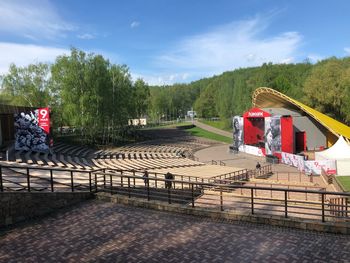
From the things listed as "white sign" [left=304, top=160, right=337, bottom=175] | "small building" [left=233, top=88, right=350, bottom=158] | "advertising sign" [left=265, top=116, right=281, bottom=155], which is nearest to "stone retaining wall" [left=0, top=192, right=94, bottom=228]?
"white sign" [left=304, top=160, right=337, bottom=175]

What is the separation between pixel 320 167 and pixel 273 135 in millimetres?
11683

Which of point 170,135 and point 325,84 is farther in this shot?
point 170,135

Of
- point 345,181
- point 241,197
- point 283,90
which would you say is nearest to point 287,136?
point 345,181

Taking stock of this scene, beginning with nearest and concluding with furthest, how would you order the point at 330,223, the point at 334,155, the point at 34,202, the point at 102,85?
1. the point at 330,223
2. the point at 34,202
3. the point at 334,155
4. the point at 102,85

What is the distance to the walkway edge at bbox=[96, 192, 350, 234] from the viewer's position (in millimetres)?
7969

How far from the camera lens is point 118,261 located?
7168mm

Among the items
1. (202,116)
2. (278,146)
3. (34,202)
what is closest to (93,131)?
(278,146)

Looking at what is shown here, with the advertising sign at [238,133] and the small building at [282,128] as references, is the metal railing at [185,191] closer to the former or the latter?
the small building at [282,128]

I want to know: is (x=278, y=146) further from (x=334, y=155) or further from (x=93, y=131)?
(x=93, y=131)

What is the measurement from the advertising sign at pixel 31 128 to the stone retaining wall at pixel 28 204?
12.7 m

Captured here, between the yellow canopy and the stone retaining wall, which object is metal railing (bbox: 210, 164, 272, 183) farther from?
the yellow canopy

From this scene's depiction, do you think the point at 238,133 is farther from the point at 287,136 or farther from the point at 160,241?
the point at 160,241

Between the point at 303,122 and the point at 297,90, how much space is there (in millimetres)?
→ 27919

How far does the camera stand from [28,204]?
10.5 meters
